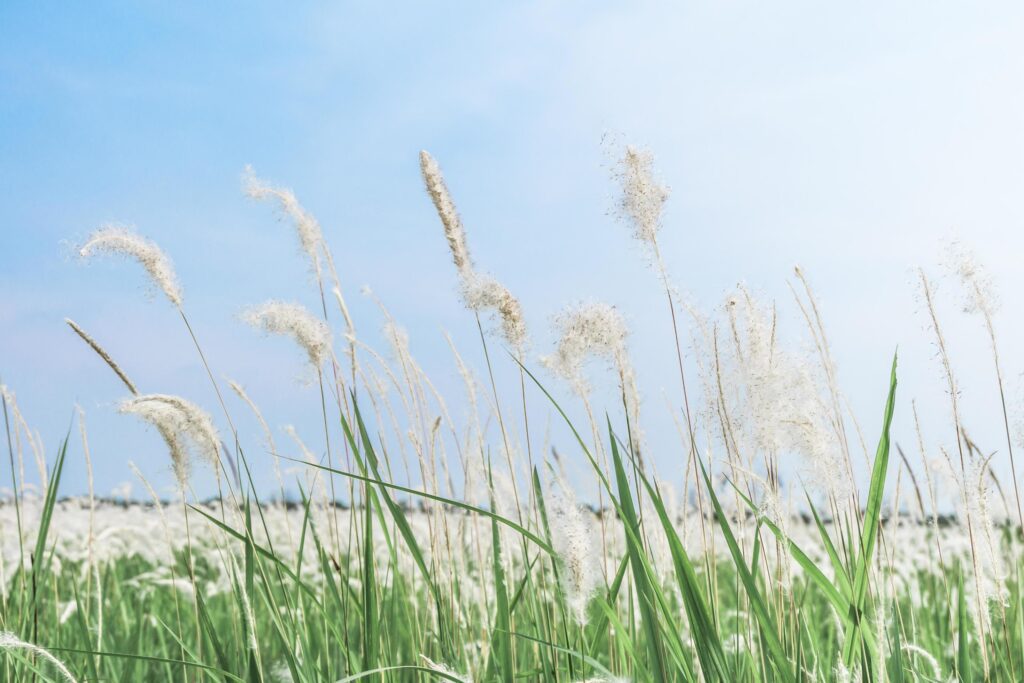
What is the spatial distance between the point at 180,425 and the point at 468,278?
68 cm

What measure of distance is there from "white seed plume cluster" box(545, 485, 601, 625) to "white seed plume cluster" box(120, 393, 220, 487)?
32.4 inches

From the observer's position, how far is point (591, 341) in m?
1.65

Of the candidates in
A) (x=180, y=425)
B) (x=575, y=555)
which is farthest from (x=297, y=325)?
(x=575, y=555)

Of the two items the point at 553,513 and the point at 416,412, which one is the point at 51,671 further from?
the point at 553,513

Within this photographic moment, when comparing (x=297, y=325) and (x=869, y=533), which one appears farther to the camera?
(x=297, y=325)

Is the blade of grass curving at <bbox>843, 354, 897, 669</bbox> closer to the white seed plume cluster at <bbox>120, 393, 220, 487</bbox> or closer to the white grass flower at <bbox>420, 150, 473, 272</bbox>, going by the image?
the white grass flower at <bbox>420, 150, 473, 272</bbox>

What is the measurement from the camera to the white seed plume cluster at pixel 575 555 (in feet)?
4.29

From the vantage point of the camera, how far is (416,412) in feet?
6.73

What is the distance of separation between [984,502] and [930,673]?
944 millimetres

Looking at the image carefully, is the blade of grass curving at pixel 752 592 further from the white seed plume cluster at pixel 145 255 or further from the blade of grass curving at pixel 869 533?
the white seed plume cluster at pixel 145 255

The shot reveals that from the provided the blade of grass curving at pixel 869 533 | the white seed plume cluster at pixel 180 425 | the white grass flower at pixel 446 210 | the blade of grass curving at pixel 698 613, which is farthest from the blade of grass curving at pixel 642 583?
the white seed plume cluster at pixel 180 425

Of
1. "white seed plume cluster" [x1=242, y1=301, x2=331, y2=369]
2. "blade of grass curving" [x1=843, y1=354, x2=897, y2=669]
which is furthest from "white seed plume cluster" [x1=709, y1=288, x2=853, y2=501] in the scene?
"white seed plume cluster" [x1=242, y1=301, x2=331, y2=369]

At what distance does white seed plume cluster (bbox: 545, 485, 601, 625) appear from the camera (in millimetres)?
1309

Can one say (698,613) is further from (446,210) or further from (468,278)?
(446,210)
